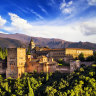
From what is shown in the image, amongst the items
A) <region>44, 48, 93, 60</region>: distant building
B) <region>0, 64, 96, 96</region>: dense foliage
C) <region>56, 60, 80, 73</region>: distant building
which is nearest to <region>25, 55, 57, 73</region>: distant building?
<region>0, 64, 96, 96</region>: dense foliage

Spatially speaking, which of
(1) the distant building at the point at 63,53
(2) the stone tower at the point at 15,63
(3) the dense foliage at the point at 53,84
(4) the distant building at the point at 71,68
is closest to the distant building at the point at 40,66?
(3) the dense foliage at the point at 53,84

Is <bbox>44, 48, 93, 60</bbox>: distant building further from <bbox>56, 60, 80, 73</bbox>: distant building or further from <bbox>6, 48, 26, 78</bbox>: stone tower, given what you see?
<bbox>6, 48, 26, 78</bbox>: stone tower

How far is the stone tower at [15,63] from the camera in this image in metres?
30.3

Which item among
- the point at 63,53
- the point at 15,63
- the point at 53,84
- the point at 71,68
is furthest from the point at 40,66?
the point at 63,53

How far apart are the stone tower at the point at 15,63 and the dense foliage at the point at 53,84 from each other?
1123mm

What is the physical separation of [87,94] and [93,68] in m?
6.13

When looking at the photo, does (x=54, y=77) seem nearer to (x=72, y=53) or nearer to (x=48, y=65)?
(x=48, y=65)

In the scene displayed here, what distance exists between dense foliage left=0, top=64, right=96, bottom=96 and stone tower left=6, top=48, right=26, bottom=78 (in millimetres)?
1123

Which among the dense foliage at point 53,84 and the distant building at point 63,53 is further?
the distant building at point 63,53

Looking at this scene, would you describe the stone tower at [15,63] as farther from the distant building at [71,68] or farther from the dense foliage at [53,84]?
the distant building at [71,68]

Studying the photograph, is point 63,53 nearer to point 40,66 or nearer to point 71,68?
point 40,66

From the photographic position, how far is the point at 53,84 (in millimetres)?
26578

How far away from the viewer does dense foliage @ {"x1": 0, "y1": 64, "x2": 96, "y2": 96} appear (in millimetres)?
24359

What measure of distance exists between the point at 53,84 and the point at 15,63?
9127 millimetres
